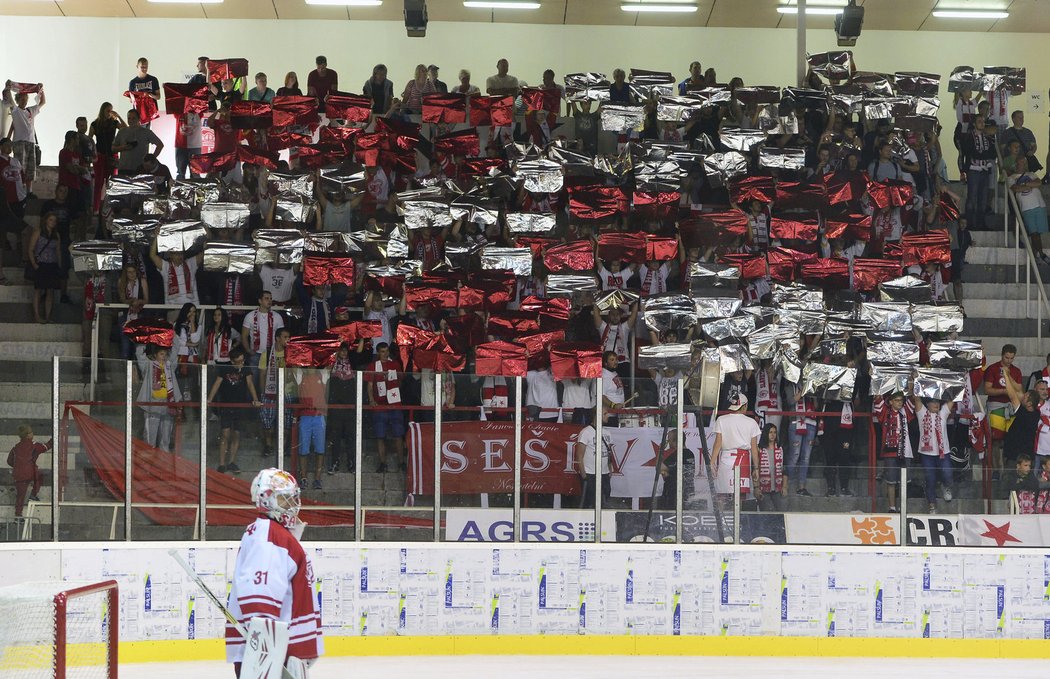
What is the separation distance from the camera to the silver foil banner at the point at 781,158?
51.2ft

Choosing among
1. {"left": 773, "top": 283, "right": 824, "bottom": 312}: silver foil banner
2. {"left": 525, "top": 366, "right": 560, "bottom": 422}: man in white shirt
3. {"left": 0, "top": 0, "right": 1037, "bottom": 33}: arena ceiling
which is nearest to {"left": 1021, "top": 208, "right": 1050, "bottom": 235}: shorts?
{"left": 773, "top": 283, "right": 824, "bottom": 312}: silver foil banner

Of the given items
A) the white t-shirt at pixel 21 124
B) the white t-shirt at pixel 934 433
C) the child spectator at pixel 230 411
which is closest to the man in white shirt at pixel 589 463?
the child spectator at pixel 230 411

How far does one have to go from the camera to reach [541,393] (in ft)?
33.6

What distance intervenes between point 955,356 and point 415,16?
7.21 meters

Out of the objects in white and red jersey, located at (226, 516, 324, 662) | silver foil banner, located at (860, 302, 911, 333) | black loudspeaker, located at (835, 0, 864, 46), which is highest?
black loudspeaker, located at (835, 0, 864, 46)

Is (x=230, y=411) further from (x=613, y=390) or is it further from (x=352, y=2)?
(x=352, y=2)

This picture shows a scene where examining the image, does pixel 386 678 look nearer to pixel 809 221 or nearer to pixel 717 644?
pixel 717 644

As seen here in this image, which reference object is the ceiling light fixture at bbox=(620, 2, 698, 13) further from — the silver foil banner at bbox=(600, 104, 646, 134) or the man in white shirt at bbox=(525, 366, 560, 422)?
the man in white shirt at bbox=(525, 366, 560, 422)

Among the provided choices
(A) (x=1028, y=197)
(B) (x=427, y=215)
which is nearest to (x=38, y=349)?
(B) (x=427, y=215)

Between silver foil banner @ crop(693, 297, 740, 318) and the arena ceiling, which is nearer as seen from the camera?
silver foil banner @ crop(693, 297, 740, 318)

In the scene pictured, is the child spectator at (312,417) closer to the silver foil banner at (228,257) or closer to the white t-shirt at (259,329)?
the white t-shirt at (259,329)

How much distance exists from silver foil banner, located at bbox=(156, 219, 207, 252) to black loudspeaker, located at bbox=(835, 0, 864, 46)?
25.1 feet

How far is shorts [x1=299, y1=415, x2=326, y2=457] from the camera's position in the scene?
32.4ft

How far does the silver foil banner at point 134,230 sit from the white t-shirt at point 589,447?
6432mm
